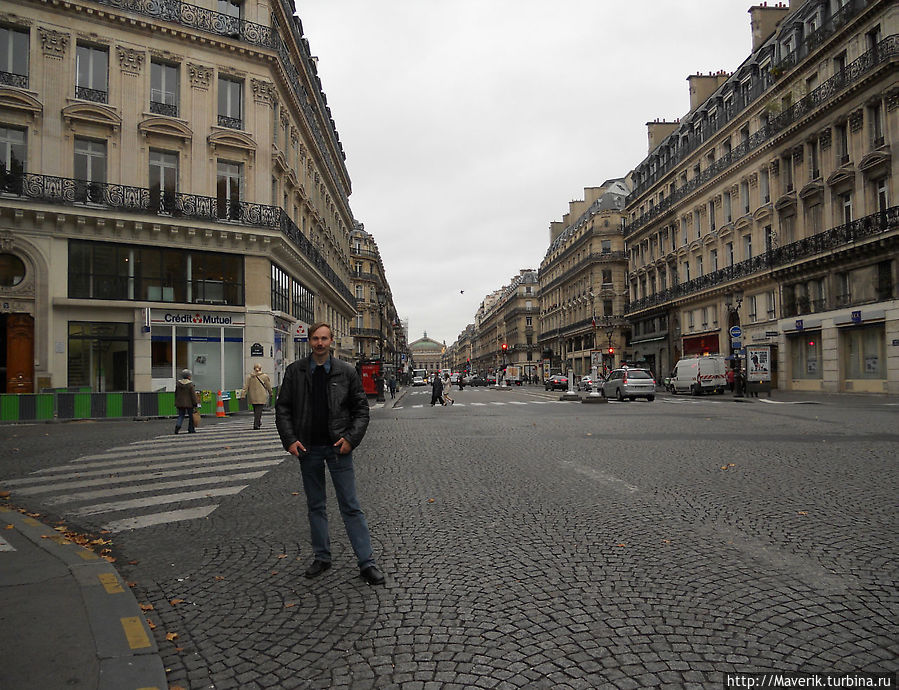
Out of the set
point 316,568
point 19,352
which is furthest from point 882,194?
point 19,352

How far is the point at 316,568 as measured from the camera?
436 centimetres

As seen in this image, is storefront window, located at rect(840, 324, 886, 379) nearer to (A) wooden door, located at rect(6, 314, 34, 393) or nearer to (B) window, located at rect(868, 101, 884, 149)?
(B) window, located at rect(868, 101, 884, 149)

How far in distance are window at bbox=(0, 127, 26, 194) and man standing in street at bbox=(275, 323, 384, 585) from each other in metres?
→ 22.3

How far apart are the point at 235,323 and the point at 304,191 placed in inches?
414

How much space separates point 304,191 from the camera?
106 ft

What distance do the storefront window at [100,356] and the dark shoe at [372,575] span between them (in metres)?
21.7

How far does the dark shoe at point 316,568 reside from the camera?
4.30 meters

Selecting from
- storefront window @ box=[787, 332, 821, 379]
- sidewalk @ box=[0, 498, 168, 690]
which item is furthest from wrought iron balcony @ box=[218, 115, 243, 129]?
storefront window @ box=[787, 332, 821, 379]

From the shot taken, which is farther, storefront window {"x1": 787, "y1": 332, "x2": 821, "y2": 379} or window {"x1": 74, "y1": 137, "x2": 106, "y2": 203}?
storefront window {"x1": 787, "y1": 332, "x2": 821, "y2": 379}

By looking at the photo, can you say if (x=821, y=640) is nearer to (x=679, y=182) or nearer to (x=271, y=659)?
(x=271, y=659)

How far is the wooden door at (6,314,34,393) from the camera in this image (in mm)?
21328

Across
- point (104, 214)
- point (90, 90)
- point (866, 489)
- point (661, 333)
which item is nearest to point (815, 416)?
point (866, 489)

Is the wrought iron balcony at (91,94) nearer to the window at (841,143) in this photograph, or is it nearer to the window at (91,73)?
the window at (91,73)

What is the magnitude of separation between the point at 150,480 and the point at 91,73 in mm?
20876
